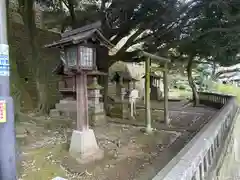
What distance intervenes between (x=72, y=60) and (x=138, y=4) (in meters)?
4.04

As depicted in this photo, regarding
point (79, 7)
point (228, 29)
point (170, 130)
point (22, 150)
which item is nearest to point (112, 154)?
point (22, 150)

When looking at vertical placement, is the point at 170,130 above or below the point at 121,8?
below

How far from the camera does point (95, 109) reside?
26.8 feet

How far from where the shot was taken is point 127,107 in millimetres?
10094

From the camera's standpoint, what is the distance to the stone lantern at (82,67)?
14.9 feet

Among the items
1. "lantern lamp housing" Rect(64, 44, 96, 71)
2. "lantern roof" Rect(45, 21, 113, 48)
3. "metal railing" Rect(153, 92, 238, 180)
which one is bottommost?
"metal railing" Rect(153, 92, 238, 180)

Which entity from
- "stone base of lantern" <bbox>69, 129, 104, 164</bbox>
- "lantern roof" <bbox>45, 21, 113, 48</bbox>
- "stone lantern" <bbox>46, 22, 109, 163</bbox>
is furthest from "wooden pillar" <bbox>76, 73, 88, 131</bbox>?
"lantern roof" <bbox>45, 21, 113, 48</bbox>

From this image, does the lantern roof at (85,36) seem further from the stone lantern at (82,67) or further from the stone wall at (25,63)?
the stone wall at (25,63)

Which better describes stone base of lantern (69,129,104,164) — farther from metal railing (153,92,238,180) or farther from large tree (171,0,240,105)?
large tree (171,0,240,105)

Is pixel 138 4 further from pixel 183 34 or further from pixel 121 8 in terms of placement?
pixel 183 34

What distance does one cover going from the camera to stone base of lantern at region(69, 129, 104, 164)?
4.56m

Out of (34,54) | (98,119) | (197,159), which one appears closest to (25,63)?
(34,54)

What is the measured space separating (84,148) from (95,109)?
11.9 ft

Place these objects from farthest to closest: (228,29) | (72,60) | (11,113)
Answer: (228,29) < (72,60) < (11,113)
